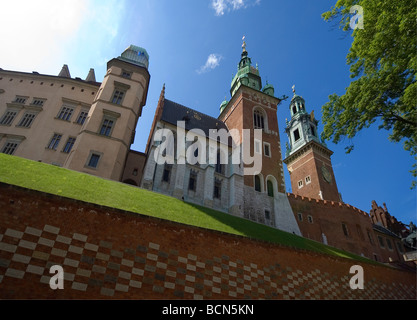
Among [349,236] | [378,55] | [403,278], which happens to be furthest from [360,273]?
[349,236]

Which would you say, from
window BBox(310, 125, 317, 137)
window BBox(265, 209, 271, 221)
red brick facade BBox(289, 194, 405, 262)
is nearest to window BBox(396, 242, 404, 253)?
red brick facade BBox(289, 194, 405, 262)

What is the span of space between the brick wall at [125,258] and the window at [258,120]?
26.6 meters

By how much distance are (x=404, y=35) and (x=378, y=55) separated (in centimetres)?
155

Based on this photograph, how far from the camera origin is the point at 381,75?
1312 cm

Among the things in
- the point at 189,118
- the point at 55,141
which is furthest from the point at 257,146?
the point at 55,141

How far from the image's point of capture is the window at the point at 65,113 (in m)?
25.9

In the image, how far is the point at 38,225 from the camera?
7.23 m

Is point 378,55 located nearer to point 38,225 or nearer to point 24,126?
point 38,225

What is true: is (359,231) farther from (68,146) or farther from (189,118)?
(68,146)

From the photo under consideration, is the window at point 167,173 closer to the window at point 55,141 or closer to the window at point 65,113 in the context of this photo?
the window at point 55,141

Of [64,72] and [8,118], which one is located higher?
[64,72]

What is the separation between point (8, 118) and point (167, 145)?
16699mm

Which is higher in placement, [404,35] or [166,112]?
[166,112]

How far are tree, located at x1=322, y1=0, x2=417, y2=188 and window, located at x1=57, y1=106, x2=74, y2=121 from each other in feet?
83.6
